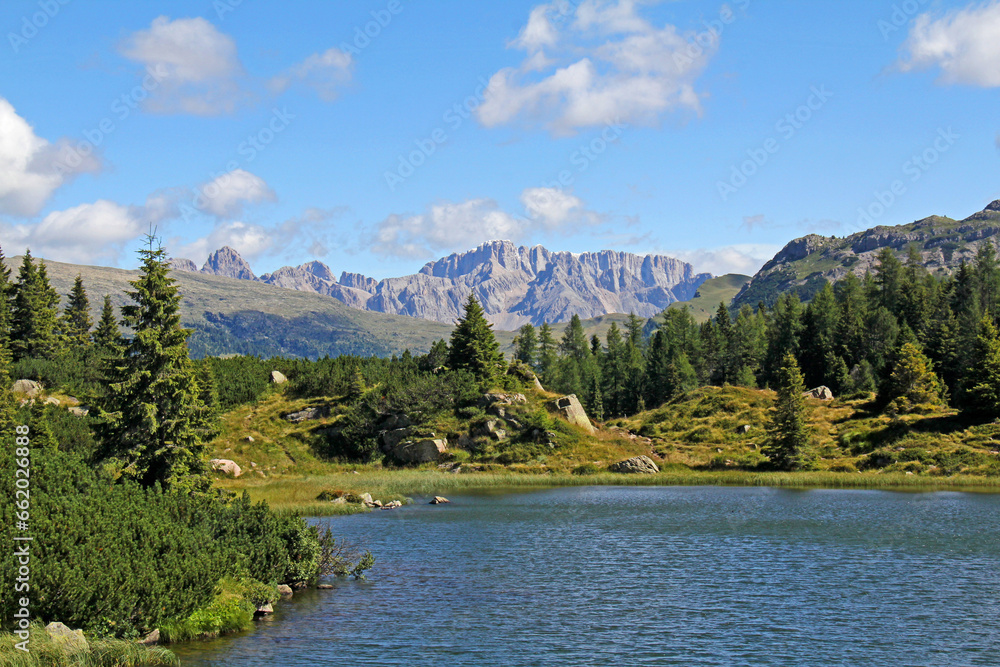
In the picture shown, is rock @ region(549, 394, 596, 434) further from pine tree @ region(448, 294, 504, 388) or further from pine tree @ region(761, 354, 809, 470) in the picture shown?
pine tree @ region(761, 354, 809, 470)

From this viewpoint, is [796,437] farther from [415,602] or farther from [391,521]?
[415,602]

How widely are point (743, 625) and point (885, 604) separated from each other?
22.4ft

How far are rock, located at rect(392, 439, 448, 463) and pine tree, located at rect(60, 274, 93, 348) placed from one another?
56.0 metres

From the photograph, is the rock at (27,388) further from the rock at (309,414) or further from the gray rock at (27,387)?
the rock at (309,414)

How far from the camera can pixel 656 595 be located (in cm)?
3238

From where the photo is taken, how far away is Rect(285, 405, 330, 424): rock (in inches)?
3935

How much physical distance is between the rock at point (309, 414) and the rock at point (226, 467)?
61.9 feet

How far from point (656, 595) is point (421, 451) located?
64896 millimetres

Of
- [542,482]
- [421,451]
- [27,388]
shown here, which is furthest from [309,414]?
[542,482]

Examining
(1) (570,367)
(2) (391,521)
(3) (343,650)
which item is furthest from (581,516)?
(1) (570,367)

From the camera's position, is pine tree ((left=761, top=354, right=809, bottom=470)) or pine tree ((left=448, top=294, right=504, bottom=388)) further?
pine tree ((left=448, top=294, right=504, bottom=388))

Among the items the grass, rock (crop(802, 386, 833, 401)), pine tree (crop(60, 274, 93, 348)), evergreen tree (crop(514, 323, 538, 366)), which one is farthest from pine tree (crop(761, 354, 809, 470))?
pine tree (crop(60, 274, 93, 348))

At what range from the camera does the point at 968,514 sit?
5353 centimetres

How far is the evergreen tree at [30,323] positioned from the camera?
105m
